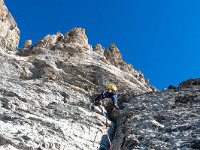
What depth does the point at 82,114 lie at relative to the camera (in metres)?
12.4

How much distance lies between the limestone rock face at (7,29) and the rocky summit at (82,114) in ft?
20.8

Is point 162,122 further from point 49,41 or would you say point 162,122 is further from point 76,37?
point 76,37

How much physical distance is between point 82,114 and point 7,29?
71.7 feet

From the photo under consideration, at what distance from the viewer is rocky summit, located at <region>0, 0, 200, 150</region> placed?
8328 mm

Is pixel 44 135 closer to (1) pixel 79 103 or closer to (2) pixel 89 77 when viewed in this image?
(1) pixel 79 103

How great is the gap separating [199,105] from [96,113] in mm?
6130

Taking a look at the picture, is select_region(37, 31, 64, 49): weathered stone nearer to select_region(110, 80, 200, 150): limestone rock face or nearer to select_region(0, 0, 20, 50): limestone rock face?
select_region(0, 0, 20, 50): limestone rock face

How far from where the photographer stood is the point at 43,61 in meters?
20.9

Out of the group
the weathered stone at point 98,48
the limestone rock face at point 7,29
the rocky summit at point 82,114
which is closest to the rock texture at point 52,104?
the rocky summit at point 82,114

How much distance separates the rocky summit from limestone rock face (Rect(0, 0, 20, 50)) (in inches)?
250

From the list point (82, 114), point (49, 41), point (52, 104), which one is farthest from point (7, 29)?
point (82, 114)

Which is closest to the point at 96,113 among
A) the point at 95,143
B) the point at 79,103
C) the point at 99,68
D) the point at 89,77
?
the point at 79,103

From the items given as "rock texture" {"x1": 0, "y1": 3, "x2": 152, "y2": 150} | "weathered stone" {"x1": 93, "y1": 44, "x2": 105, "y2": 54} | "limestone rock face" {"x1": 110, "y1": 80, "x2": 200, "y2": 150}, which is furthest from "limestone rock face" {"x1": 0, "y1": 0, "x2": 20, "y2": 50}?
"limestone rock face" {"x1": 110, "y1": 80, "x2": 200, "y2": 150}

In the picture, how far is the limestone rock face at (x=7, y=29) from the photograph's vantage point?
2481 centimetres
